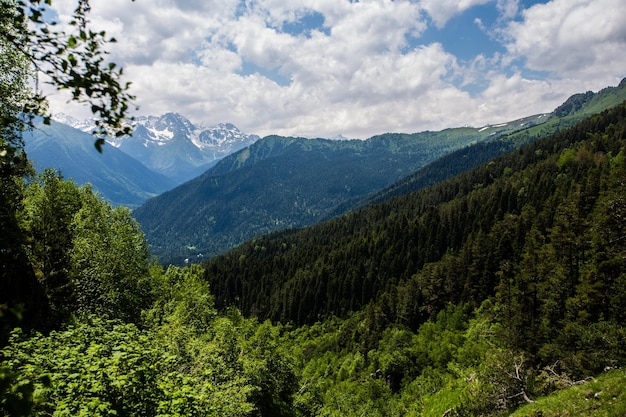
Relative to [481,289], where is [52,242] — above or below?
above

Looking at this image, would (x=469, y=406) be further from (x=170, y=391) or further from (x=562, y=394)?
(x=170, y=391)

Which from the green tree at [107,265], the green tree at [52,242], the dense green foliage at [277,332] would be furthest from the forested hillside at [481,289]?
the green tree at [52,242]

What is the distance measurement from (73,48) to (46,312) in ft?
88.3

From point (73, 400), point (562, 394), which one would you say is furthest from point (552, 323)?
point (73, 400)

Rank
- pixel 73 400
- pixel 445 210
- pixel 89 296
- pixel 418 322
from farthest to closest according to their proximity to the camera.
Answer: pixel 445 210 → pixel 418 322 → pixel 89 296 → pixel 73 400

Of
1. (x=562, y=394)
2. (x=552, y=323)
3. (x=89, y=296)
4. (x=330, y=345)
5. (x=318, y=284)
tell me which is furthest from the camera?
(x=318, y=284)

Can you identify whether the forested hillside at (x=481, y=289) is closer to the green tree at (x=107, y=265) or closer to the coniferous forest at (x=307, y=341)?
the coniferous forest at (x=307, y=341)

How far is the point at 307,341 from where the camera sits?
9375cm

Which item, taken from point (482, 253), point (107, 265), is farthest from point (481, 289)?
point (107, 265)

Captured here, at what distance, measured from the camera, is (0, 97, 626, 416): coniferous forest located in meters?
11.8

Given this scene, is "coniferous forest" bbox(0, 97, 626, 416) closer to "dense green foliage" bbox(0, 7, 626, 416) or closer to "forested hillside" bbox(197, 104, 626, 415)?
"dense green foliage" bbox(0, 7, 626, 416)

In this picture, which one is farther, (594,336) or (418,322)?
(418,322)

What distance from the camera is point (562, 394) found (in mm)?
20531

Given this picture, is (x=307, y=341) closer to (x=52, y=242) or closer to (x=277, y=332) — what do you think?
(x=277, y=332)
